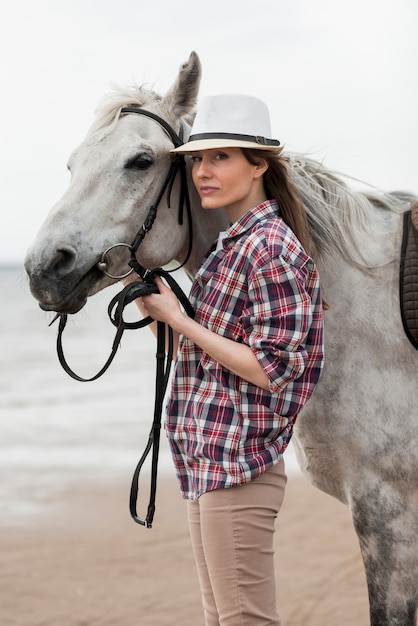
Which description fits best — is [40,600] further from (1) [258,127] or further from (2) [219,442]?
(1) [258,127]

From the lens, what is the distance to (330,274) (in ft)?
8.52

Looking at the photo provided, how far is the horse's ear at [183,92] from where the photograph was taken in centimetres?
235

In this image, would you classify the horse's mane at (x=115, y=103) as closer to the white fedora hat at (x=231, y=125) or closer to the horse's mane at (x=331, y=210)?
the horse's mane at (x=331, y=210)

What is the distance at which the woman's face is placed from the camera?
2131 millimetres

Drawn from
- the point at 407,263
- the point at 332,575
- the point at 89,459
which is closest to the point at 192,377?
the point at 407,263

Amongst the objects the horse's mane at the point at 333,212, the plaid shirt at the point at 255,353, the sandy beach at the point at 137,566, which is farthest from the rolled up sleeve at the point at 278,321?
the sandy beach at the point at 137,566

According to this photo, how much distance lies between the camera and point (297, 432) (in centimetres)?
264

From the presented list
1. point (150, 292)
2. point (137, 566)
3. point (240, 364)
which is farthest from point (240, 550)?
point (137, 566)

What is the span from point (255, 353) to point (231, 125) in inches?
24.6

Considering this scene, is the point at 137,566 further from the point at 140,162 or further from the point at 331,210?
the point at 140,162

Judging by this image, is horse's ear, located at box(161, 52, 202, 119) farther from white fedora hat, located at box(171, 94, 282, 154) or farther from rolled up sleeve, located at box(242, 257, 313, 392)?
rolled up sleeve, located at box(242, 257, 313, 392)

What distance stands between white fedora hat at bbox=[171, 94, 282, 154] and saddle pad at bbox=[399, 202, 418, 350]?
658 mm

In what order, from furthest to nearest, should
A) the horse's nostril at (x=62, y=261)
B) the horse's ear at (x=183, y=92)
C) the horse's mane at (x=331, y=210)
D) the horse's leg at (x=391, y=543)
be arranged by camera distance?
the horse's mane at (x=331, y=210), the horse's leg at (x=391, y=543), the horse's ear at (x=183, y=92), the horse's nostril at (x=62, y=261)

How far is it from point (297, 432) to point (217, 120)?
1.07m
